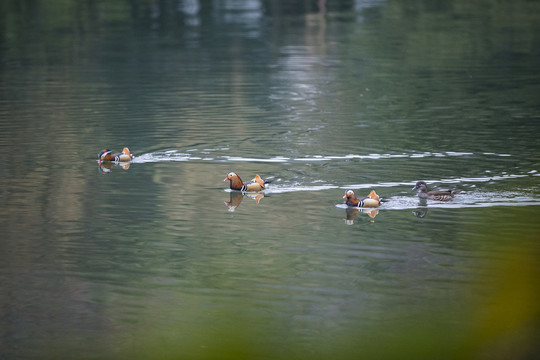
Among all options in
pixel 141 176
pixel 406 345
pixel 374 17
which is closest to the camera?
pixel 406 345

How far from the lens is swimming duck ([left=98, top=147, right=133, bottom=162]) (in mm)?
16688

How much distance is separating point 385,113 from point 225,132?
427 cm

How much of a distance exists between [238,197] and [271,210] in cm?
108

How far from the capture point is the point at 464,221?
12297 millimetres

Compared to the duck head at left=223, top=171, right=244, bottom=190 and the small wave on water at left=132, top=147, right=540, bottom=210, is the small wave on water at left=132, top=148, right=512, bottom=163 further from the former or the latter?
the duck head at left=223, top=171, right=244, bottom=190

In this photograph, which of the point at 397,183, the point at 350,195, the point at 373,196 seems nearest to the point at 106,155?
Result: the point at 397,183

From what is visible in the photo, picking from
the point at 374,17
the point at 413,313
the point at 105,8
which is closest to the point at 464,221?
the point at 413,313

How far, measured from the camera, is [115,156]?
16781mm

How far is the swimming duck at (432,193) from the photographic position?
43.3 feet

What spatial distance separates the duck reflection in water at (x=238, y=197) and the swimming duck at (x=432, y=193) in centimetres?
226

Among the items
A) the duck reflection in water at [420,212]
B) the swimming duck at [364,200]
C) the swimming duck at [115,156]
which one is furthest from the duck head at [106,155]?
the duck reflection in water at [420,212]

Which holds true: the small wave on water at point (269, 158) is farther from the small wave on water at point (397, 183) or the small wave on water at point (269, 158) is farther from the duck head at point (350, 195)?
the duck head at point (350, 195)

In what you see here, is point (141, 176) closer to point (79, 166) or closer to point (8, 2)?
point (79, 166)

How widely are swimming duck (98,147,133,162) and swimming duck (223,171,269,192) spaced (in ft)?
9.93
